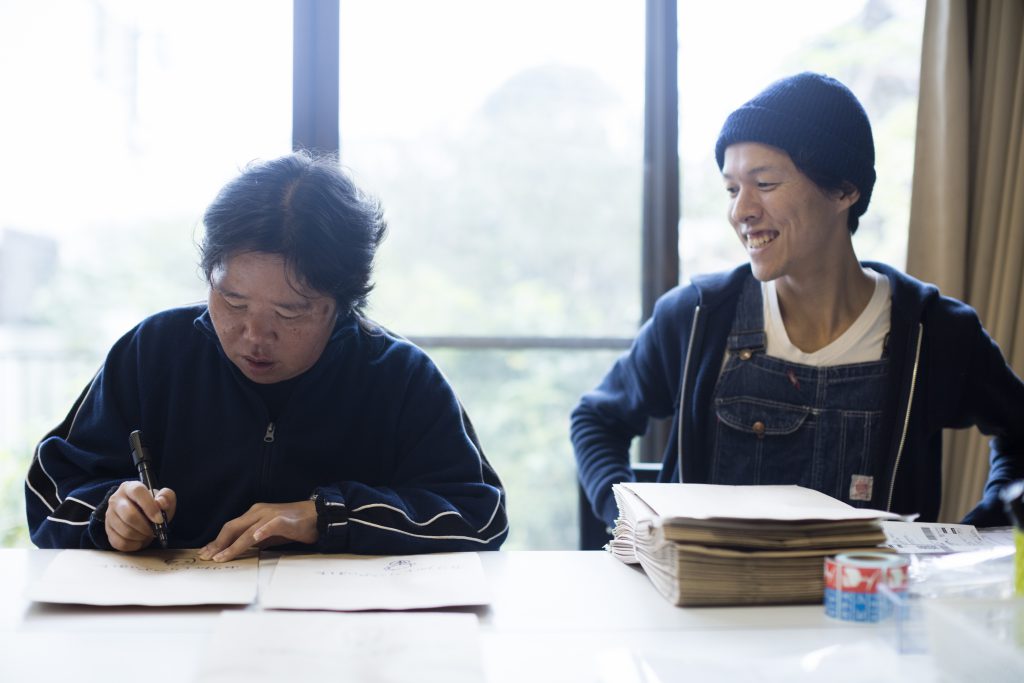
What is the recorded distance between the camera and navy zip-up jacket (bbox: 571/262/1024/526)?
66.2 inches

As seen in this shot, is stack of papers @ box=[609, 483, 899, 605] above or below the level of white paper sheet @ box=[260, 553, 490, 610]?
above

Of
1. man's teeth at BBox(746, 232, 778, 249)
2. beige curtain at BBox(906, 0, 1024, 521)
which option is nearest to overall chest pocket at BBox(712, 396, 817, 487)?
man's teeth at BBox(746, 232, 778, 249)

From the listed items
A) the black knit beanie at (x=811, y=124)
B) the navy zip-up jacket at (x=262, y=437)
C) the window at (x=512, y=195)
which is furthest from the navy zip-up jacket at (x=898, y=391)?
the window at (x=512, y=195)

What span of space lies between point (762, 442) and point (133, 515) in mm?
1086

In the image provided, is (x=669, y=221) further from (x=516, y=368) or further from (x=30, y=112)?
(x=30, y=112)

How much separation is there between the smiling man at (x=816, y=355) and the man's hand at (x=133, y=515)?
0.81 m

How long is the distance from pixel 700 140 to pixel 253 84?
1233 mm

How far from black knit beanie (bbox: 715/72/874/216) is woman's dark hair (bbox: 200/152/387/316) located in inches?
28.8

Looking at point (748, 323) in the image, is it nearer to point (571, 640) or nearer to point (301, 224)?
point (301, 224)

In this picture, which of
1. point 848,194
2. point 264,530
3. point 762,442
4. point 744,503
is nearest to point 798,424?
point 762,442

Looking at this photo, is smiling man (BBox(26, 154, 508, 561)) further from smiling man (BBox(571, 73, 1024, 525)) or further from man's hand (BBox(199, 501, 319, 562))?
smiling man (BBox(571, 73, 1024, 525))

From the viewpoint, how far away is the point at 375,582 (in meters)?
1.10

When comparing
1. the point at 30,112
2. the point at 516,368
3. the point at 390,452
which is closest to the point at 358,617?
the point at 390,452

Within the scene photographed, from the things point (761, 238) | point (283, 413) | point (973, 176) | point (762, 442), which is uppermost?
point (973, 176)
